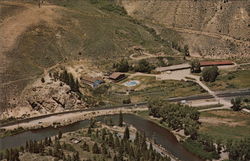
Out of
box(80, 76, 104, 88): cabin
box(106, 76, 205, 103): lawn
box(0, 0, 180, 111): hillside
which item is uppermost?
box(0, 0, 180, 111): hillside

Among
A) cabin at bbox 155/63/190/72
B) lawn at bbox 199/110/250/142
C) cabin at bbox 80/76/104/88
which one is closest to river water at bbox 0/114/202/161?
lawn at bbox 199/110/250/142

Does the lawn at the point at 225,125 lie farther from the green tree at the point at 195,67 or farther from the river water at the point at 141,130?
the green tree at the point at 195,67

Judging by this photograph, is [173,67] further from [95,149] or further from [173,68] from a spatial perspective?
[95,149]

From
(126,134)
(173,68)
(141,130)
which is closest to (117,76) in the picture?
(173,68)

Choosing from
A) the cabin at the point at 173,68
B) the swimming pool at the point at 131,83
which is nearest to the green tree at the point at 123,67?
the swimming pool at the point at 131,83

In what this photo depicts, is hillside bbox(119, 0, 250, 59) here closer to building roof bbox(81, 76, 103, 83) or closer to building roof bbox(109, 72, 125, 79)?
building roof bbox(109, 72, 125, 79)
